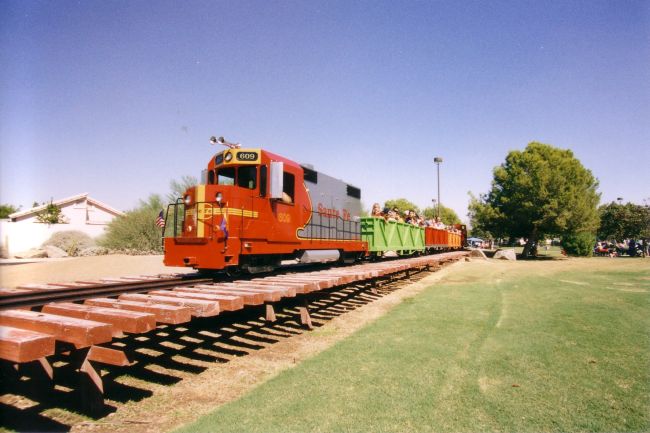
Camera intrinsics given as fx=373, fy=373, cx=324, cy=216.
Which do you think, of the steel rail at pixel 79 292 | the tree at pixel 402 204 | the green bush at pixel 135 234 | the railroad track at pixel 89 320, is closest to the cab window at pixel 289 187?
the steel rail at pixel 79 292

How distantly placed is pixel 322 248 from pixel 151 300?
659cm

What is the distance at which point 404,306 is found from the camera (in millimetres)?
9594

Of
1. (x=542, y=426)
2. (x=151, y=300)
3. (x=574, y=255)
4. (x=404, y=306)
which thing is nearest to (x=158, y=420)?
(x=151, y=300)

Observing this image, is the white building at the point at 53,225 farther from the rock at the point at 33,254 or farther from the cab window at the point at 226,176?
the cab window at the point at 226,176

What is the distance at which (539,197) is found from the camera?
105 ft

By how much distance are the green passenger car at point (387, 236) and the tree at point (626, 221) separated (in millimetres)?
40267

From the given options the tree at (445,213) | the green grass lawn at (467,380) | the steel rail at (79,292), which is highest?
the tree at (445,213)

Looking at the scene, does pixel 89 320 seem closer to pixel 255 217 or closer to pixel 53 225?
pixel 255 217

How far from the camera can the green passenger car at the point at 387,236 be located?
48.5ft

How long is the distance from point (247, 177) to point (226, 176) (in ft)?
2.06

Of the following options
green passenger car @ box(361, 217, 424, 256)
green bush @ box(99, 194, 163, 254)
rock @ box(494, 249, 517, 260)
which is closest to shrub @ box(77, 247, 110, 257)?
green bush @ box(99, 194, 163, 254)

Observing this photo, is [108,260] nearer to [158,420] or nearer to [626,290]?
[158,420]

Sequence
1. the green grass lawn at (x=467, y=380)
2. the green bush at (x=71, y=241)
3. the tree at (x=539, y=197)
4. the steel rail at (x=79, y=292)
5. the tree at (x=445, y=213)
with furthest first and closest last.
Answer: the tree at (x=445, y=213) < the tree at (x=539, y=197) < the green bush at (x=71, y=241) < the steel rail at (x=79, y=292) < the green grass lawn at (x=467, y=380)

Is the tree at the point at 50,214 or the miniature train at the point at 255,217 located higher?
the tree at the point at 50,214
